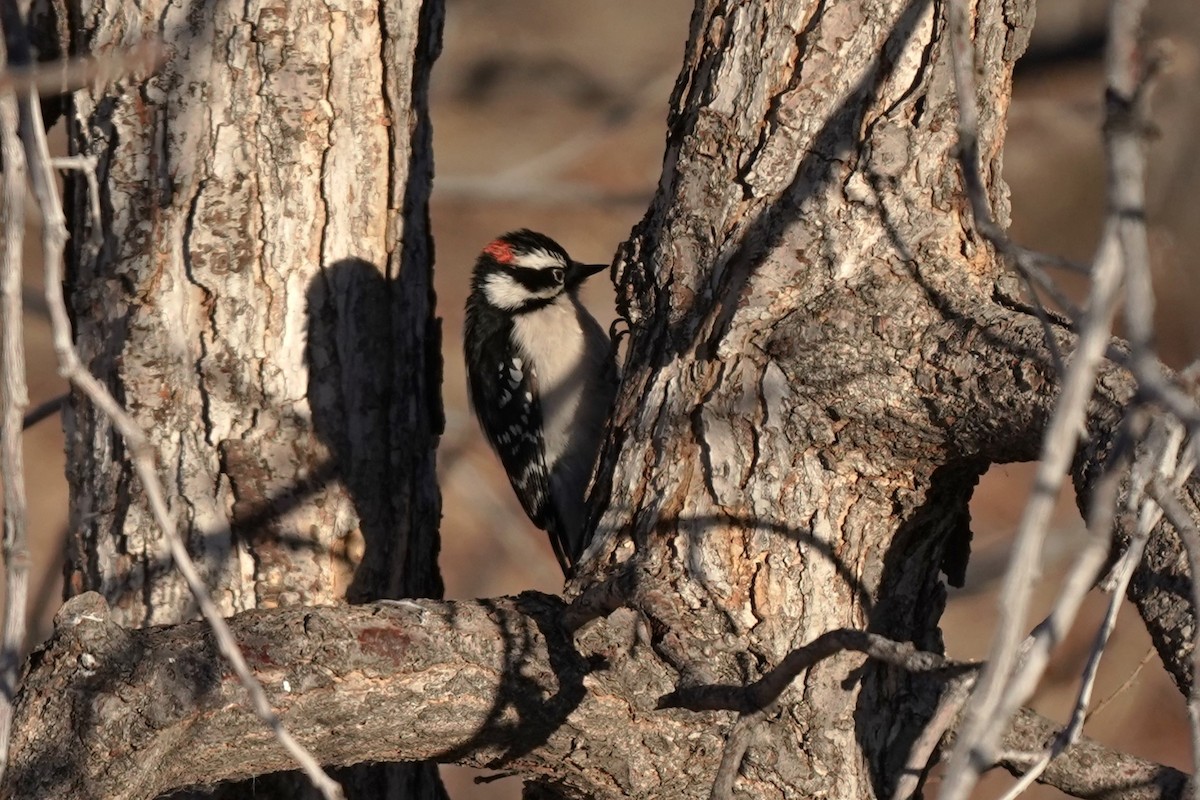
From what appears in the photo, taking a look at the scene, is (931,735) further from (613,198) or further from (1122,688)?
(613,198)

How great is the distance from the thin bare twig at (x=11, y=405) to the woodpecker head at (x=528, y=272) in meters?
3.45

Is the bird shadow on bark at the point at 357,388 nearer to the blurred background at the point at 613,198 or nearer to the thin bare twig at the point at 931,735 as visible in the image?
the blurred background at the point at 613,198

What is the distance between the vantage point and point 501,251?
5.24 m

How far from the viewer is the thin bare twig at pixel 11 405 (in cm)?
166

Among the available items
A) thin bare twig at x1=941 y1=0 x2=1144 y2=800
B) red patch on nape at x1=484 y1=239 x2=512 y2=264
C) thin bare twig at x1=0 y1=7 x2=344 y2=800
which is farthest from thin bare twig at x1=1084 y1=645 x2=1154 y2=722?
red patch on nape at x1=484 y1=239 x2=512 y2=264

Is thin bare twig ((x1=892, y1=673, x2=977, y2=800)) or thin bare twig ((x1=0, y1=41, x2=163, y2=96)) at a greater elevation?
thin bare twig ((x1=0, y1=41, x2=163, y2=96))

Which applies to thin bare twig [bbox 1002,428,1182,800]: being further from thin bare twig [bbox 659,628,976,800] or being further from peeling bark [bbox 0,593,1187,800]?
peeling bark [bbox 0,593,1187,800]

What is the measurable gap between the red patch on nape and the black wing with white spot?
231mm

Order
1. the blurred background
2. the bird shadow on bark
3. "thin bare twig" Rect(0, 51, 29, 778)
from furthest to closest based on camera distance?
the blurred background
the bird shadow on bark
"thin bare twig" Rect(0, 51, 29, 778)

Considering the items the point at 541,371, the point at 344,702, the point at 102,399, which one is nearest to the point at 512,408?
the point at 541,371

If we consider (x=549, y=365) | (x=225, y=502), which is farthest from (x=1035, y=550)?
(x=549, y=365)

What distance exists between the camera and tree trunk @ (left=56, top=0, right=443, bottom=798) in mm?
3080

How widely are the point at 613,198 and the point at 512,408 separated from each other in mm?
1142

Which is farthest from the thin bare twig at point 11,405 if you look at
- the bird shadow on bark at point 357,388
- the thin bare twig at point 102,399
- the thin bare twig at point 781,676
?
the bird shadow on bark at point 357,388
